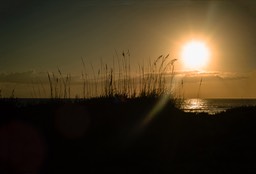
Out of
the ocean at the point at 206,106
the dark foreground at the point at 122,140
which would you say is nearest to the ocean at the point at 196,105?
the ocean at the point at 206,106

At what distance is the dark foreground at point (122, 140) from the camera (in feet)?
18.2

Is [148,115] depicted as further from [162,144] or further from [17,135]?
[17,135]

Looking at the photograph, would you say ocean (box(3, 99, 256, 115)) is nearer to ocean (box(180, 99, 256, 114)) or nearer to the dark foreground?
ocean (box(180, 99, 256, 114))

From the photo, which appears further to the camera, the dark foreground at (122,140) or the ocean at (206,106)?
the ocean at (206,106)

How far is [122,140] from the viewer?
688 cm

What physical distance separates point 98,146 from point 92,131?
2.59 ft

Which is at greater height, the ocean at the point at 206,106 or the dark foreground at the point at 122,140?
the dark foreground at the point at 122,140

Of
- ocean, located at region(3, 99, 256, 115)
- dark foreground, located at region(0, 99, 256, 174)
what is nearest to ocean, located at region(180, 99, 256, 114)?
ocean, located at region(3, 99, 256, 115)

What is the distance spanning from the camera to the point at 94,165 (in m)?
5.61

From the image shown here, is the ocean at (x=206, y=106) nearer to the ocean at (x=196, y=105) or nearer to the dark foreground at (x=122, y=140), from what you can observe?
the ocean at (x=196, y=105)

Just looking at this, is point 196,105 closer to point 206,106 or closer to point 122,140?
point 206,106

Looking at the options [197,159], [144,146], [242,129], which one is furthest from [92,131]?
[242,129]

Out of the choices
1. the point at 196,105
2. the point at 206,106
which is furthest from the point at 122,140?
the point at 206,106

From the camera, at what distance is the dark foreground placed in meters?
5.55
